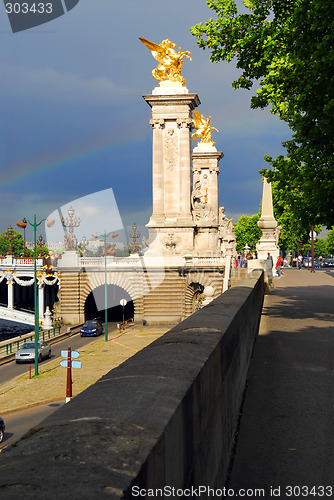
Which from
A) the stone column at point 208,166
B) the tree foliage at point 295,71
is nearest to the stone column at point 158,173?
the stone column at point 208,166

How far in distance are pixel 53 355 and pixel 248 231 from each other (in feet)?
324

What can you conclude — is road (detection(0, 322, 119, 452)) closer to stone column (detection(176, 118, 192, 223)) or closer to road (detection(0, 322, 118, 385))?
road (detection(0, 322, 118, 385))

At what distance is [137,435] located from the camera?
95.9 inches

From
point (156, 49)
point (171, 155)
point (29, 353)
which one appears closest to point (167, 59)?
point (156, 49)

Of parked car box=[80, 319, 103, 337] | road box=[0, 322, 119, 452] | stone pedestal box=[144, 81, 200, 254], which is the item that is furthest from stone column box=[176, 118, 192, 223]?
road box=[0, 322, 119, 452]

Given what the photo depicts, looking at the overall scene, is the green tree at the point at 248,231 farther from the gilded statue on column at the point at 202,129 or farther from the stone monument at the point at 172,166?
the stone monument at the point at 172,166

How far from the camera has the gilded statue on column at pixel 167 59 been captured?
60.6 m

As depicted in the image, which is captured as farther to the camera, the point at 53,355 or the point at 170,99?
the point at 170,99

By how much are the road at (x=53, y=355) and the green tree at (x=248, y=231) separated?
75327 millimetres

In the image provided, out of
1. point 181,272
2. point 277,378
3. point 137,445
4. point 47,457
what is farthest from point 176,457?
point 181,272

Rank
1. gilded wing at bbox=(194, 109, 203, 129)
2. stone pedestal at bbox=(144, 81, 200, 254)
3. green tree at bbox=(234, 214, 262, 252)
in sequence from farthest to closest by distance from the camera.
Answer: green tree at bbox=(234, 214, 262, 252)
gilded wing at bbox=(194, 109, 203, 129)
stone pedestal at bbox=(144, 81, 200, 254)

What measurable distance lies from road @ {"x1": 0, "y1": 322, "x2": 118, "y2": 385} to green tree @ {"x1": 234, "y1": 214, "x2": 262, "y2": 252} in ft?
247

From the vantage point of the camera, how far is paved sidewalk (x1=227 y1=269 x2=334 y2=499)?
5090mm

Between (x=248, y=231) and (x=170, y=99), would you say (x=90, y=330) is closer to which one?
(x=170, y=99)
